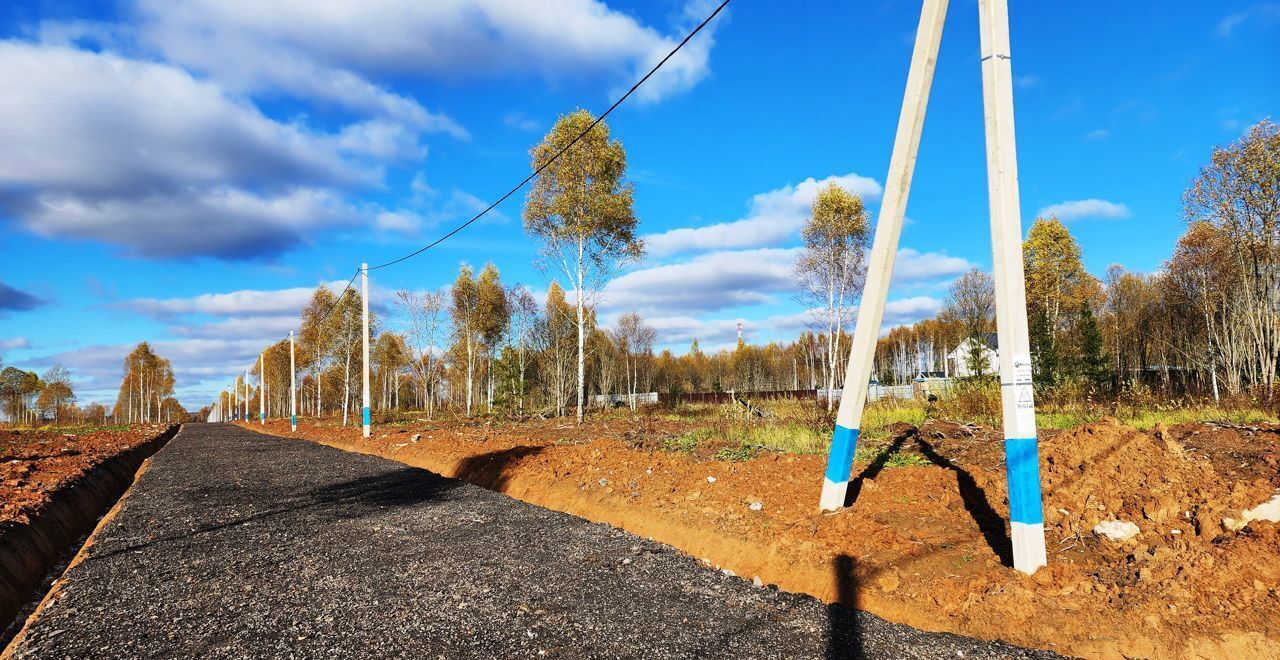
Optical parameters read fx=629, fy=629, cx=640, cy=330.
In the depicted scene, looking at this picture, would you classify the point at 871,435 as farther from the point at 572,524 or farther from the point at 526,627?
the point at 526,627

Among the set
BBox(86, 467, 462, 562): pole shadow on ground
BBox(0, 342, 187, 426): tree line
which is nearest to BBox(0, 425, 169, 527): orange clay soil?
BBox(86, 467, 462, 562): pole shadow on ground

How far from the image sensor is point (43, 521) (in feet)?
23.4

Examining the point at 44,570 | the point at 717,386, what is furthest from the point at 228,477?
the point at 717,386

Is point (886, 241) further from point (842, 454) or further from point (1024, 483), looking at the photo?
point (1024, 483)

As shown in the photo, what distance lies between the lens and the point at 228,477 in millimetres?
11703

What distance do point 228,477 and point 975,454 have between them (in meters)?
12.5

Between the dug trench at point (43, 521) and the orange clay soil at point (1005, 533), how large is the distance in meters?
5.27

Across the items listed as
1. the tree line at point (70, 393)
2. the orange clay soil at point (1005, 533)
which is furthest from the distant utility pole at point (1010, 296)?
the tree line at point (70, 393)

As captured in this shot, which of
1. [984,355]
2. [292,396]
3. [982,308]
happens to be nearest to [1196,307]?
[984,355]

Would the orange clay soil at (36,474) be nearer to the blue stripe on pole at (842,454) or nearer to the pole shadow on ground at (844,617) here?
the pole shadow on ground at (844,617)

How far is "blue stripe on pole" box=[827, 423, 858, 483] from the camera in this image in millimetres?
5949

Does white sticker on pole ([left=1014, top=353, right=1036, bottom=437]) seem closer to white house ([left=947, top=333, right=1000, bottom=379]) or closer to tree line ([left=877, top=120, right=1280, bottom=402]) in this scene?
white house ([left=947, top=333, right=1000, bottom=379])

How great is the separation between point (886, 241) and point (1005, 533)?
2695mm

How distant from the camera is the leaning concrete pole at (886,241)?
5.50 metres
